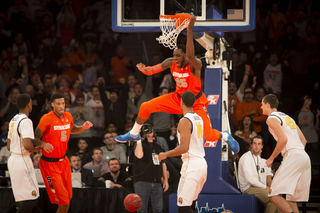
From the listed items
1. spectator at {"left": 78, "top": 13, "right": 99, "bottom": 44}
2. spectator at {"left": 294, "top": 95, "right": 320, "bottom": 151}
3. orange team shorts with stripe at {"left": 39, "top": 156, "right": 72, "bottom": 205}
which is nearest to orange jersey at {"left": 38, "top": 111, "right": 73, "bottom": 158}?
orange team shorts with stripe at {"left": 39, "top": 156, "right": 72, "bottom": 205}

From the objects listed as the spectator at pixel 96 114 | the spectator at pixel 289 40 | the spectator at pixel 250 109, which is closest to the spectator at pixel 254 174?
the spectator at pixel 250 109

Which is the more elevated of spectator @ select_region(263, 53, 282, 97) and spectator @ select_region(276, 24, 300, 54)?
spectator @ select_region(276, 24, 300, 54)

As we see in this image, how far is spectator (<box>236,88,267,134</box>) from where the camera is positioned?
1073 cm

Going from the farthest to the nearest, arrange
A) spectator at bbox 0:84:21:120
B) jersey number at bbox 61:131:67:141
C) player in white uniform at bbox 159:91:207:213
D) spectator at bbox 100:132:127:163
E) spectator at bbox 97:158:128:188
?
spectator at bbox 0:84:21:120 → spectator at bbox 100:132:127:163 → spectator at bbox 97:158:128:188 → jersey number at bbox 61:131:67:141 → player in white uniform at bbox 159:91:207:213

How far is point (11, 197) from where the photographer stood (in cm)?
843

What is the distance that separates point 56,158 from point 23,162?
0.52 metres

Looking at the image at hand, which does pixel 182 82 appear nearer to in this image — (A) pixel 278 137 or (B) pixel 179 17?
(B) pixel 179 17

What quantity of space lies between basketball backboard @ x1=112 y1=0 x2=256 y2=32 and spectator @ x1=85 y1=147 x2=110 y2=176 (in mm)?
3308

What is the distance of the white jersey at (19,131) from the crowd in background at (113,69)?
2.67 m

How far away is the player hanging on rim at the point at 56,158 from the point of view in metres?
7.05

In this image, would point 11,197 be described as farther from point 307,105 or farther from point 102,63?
point 307,105

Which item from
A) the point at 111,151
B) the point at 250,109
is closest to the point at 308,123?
the point at 250,109

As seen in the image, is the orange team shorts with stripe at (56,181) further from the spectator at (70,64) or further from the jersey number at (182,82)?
the spectator at (70,64)

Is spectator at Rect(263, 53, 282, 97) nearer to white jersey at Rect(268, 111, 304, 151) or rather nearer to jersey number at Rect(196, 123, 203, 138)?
white jersey at Rect(268, 111, 304, 151)
